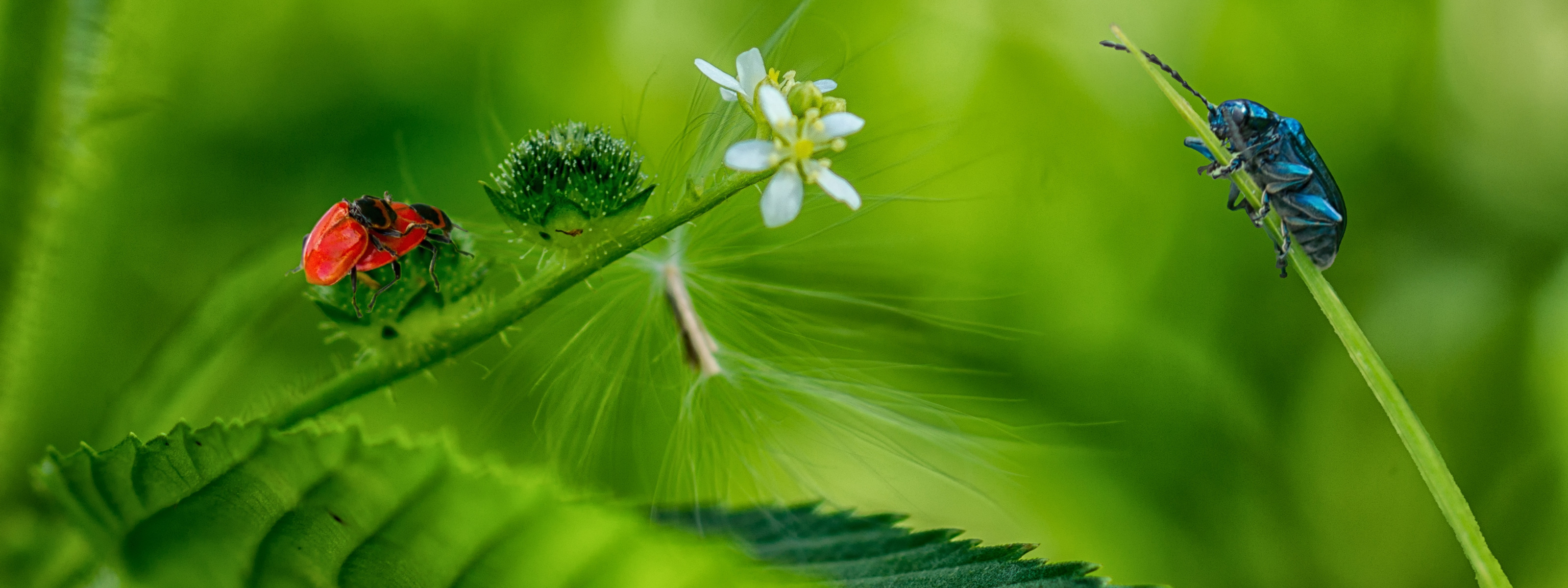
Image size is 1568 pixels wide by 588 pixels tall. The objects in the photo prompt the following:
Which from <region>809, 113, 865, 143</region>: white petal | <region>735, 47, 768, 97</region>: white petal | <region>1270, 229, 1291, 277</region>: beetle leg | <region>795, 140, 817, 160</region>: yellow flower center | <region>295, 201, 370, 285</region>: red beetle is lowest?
<region>1270, 229, 1291, 277</region>: beetle leg

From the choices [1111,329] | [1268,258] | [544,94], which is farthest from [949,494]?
[544,94]

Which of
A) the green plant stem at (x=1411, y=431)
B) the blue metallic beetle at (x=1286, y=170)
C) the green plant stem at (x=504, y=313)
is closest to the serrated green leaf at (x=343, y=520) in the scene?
the green plant stem at (x=504, y=313)

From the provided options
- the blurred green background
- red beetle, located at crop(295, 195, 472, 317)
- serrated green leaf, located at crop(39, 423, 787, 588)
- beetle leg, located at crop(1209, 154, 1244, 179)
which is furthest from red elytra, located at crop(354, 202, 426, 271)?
beetle leg, located at crop(1209, 154, 1244, 179)

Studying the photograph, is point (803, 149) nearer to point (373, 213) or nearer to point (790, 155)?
point (790, 155)

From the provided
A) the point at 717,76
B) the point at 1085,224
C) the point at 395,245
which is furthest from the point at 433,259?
the point at 1085,224

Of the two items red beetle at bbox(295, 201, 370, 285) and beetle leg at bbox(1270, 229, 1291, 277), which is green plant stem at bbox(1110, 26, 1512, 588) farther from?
red beetle at bbox(295, 201, 370, 285)

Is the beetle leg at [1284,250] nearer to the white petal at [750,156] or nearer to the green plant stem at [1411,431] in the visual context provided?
the green plant stem at [1411,431]
